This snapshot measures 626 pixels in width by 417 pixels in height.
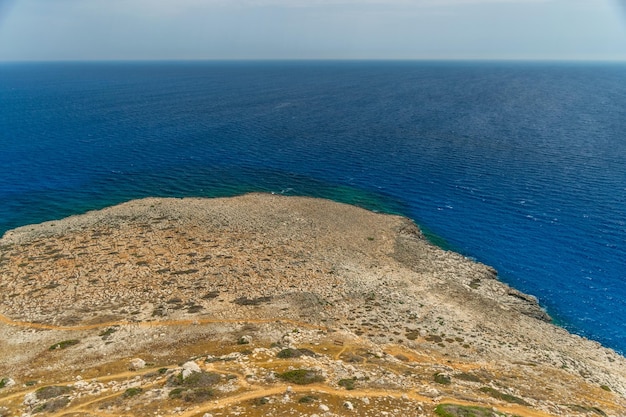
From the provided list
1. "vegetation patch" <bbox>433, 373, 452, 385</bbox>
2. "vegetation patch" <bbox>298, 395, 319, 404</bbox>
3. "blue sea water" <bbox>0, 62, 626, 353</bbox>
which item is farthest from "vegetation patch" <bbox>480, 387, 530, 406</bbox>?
"blue sea water" <bbox>0, 62, 626, 353</bbox>

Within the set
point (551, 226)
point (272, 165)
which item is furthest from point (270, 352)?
point (272, 165)

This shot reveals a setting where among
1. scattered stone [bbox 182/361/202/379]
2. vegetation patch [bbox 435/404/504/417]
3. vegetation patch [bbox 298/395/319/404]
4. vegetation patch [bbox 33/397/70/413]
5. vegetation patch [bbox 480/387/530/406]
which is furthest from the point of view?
scattered stone [bbox 182/361/202/379]

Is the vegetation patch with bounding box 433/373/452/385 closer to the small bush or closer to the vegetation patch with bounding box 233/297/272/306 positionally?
the small bush

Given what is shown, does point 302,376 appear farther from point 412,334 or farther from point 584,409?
point 584,409

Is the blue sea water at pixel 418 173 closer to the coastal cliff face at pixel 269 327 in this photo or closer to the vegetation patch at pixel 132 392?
the coastal cliff face at pixel 269 327

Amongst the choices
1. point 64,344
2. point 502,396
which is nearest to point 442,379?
point 502,396
